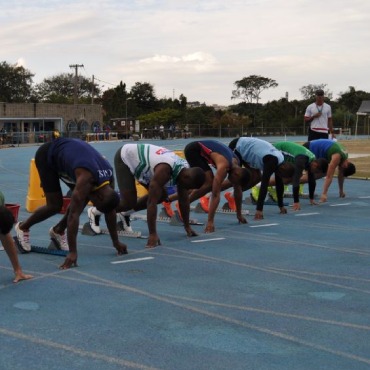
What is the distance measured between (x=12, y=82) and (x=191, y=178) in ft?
263

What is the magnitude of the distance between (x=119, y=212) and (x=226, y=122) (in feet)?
208

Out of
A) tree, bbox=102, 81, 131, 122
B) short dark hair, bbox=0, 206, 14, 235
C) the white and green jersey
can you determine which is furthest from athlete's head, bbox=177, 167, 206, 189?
tree, bbox=102, 81, 131, 122

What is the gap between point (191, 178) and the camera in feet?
23.5

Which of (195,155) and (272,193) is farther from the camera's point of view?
(272,193)

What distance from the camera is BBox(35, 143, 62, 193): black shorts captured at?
6617 millimetres

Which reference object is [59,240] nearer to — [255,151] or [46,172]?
[46,172]

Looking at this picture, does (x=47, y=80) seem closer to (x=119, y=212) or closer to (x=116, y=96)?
(x=116, y=96)

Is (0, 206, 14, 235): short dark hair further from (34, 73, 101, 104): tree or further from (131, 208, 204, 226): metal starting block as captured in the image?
(34, 73, 101, 104): tree

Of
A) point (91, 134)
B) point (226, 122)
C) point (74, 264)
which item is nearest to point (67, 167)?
point (74, 264)

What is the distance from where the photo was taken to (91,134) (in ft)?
168

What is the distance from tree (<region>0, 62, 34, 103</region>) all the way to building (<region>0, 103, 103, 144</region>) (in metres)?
20.2

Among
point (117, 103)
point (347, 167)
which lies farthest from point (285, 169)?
point (117, 103)

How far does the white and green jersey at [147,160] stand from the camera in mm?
7301

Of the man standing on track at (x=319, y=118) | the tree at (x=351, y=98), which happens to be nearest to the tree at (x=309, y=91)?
the tree at (x=351, y=98)
